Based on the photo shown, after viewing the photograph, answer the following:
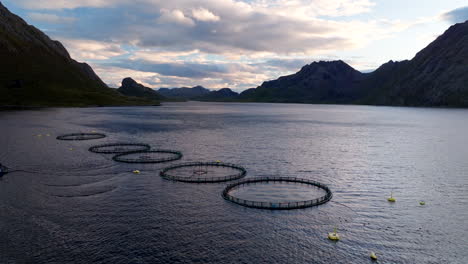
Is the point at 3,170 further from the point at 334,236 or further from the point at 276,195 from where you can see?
the point at 334,236

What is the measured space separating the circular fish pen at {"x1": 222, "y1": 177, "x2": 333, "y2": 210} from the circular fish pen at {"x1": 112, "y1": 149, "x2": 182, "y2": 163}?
39962 mm

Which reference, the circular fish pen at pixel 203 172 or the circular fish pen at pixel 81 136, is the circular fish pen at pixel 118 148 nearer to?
the circular fish pen at pixel 81 136

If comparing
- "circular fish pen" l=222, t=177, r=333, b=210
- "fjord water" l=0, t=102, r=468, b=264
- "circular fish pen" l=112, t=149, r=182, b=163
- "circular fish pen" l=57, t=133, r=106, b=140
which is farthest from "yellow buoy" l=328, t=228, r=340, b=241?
"circular fish pen" l=57, t=133, r=106, b=140

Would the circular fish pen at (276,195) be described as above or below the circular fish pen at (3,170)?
below

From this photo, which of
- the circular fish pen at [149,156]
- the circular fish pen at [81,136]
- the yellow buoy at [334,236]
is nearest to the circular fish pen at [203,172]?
the circular fish pen at [149,156]

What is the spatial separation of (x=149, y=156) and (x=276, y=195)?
6390 cm

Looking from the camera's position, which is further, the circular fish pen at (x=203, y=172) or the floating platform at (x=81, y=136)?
the floating platform at (x=81, y=136)

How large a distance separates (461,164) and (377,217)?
268ft

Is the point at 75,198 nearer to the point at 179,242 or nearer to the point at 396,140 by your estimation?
the point at 179,242

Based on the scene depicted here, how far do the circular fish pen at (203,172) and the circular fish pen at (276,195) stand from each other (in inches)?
244

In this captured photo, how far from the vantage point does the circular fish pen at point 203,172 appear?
9762 cm

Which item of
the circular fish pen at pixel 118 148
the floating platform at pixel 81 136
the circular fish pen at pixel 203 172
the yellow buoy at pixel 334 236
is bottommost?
the yellow buoy at pixel 334 236

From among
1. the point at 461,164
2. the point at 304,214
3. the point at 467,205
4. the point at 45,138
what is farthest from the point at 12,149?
the point at 461,164

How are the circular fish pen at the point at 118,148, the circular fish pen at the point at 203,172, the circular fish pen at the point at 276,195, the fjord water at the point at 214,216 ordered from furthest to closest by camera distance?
the circular fish pen at the point at 118,148 → the circular fish pen at the point at 203,172 → the circular fish pen at the point at 276,195 → the fjord water at the point at 214,216
